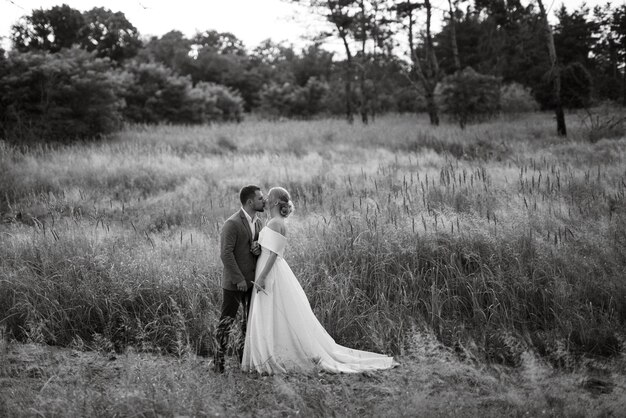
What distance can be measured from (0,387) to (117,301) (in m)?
1.67

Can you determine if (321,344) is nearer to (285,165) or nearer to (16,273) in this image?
(16,273)

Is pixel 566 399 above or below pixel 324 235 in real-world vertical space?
below

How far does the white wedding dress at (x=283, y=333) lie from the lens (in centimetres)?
455

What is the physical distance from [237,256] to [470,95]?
21728mm

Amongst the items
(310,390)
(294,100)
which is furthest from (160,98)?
(310,390)

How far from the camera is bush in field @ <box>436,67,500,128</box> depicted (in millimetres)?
23797

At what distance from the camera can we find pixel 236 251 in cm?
469

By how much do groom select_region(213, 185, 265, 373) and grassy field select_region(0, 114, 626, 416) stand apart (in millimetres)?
385

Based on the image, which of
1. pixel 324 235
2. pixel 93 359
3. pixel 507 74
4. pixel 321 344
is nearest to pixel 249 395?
pixel 321 344

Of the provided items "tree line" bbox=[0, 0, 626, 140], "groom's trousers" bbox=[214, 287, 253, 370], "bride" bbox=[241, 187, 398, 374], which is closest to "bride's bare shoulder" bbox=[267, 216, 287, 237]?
"bride" bbox=[241, 187, 398, 374]

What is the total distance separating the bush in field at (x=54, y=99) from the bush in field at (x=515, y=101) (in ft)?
67.5

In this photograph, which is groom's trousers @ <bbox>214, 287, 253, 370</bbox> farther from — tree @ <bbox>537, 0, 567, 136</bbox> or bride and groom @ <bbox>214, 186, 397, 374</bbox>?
tree @ <bbox>537, 0, 567, 136</bbox>

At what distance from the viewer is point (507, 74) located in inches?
1547

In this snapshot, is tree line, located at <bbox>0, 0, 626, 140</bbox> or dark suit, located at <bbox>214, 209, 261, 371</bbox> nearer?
dark suit, located at <bbox>214, 209, 261, 371</bbox>
